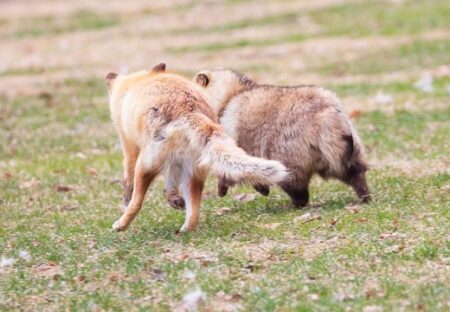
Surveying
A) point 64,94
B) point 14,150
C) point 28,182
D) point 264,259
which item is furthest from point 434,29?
point 264,259

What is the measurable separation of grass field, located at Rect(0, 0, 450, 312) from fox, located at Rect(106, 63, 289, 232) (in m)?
0.37

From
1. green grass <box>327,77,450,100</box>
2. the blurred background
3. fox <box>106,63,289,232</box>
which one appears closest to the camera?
fox <box>106,63,289,232</box>

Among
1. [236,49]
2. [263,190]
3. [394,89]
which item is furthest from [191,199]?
[236,49]

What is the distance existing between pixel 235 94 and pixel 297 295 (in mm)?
3337

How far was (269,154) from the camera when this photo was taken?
28.7 ft

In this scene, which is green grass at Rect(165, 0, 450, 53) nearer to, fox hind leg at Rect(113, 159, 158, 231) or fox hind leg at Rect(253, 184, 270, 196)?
fox hind leg at Rect(253, 184, 270, 196)

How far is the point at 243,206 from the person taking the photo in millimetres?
9242

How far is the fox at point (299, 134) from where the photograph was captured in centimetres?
845

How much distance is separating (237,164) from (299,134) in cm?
144

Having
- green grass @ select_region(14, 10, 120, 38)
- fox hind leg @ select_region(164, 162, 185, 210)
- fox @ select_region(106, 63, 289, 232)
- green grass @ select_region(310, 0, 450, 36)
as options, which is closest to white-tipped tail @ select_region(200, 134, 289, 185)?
fox @ select_region(106, 63, 289, 232)

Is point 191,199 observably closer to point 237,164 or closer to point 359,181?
point 237,164

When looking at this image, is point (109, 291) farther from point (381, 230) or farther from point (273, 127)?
point (273, 127)

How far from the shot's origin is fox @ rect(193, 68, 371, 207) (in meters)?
8.45

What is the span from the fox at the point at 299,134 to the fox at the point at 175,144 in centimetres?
37
